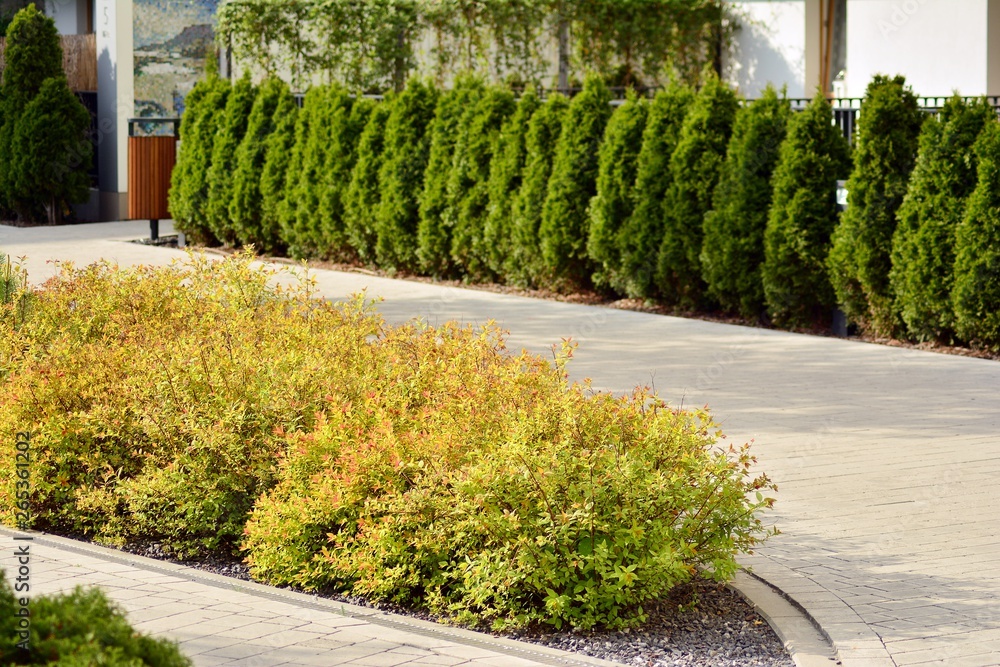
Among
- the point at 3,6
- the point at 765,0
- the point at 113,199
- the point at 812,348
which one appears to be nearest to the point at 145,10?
the point at 113,199

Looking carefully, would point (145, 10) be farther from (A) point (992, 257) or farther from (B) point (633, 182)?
(A) point (992, 257)

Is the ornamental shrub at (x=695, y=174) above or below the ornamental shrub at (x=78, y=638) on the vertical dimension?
above

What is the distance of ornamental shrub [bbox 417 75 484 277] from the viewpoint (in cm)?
1562

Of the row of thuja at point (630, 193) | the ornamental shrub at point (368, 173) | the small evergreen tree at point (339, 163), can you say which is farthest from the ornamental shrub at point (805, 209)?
the small evergreen tree at point (339, 163)

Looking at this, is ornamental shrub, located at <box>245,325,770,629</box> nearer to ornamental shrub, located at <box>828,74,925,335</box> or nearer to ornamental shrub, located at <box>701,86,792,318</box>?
ornamental shrub, located at <box>828,74,925,335</box>

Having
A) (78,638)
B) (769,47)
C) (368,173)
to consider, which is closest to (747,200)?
(368,173)

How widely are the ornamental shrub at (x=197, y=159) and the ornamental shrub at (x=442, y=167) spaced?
413 centimetres

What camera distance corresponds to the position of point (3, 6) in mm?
28141

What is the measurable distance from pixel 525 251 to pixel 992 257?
526 cm

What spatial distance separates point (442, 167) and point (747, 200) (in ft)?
13.5

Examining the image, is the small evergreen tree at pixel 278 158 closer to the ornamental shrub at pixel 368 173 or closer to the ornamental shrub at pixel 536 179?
the ornamental shrub at pixel 368 173

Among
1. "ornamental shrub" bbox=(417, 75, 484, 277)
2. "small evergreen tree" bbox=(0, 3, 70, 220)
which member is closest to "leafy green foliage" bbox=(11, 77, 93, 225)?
"small evergreen tree" bbox=(0, 3, 70, 220)

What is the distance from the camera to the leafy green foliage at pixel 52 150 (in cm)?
2144

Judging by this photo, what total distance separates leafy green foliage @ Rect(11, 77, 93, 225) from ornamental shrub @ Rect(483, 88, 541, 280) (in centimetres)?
937
